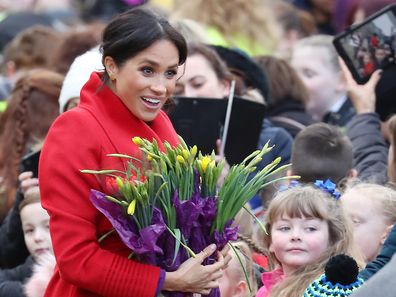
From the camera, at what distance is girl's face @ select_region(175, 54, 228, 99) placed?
677 centimetres

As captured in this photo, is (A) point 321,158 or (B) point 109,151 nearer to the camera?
(B) point 109,151

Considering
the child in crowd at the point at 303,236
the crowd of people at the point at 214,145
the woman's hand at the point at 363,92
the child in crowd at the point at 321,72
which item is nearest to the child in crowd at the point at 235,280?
the crowd of people at the point at 214,145

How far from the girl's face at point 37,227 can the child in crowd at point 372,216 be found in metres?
1.75

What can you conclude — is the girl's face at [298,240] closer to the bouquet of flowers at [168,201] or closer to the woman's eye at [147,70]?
the bouquet of flowers at [168,201]

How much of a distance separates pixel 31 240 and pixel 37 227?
0.10 metres

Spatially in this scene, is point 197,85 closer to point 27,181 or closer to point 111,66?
point 27,181

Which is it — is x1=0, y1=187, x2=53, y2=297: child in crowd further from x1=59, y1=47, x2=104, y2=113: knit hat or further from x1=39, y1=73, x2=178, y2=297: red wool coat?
x1=39, y1=73, x2=178, y2=297: red wool coat

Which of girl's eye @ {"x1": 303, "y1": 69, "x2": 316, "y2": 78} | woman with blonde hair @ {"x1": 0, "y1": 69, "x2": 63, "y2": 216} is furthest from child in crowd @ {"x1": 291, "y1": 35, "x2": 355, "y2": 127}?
woman with blonde hair @ {"x1": 0, "y1": 69, "x2": 63, "y2": 216}

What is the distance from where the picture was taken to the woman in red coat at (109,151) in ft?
13.8

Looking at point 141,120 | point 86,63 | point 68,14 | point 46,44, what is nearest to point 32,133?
point 86,63

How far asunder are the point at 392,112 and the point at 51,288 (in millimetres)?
3021

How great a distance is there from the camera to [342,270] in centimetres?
404

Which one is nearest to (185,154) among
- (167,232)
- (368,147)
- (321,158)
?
(167,232)

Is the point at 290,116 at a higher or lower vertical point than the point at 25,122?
higher
